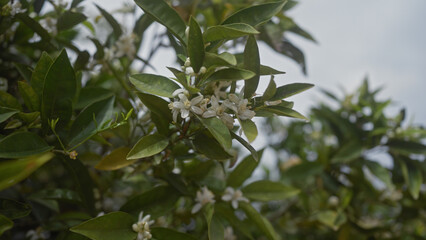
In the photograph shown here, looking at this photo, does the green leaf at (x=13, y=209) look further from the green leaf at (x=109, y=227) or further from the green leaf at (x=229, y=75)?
the green leaf at (x=229, y=75)

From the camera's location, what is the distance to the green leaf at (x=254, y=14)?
65cm

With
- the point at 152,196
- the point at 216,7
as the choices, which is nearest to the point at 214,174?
the point at 152,196

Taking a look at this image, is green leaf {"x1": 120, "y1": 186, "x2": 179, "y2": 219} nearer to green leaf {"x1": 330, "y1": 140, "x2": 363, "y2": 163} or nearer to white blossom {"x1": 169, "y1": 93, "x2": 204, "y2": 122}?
white blossom {"x1": 169, "y1": 93, "x2": 204, "y2": 122}

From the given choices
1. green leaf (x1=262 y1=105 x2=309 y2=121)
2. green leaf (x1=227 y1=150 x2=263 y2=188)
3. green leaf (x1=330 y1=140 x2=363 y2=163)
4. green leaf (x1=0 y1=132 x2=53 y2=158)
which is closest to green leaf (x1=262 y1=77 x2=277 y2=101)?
green leaf (x1=262 y1=105 x2=309 y2=121)

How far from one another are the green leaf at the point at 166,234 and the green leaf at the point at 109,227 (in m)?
0.04

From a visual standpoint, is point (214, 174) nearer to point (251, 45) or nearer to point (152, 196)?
point (152, 196)

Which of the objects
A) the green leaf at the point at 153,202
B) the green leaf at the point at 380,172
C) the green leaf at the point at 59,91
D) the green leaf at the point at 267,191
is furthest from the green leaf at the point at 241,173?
the green leaf at the point at 380,172

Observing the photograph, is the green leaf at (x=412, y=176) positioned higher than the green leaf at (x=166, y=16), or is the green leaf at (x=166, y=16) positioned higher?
the green leaf at (x=166, y=16)

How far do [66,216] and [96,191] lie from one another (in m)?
0.14

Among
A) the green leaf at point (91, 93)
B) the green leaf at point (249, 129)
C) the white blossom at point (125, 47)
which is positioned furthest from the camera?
the white blossom at point (125, 47)

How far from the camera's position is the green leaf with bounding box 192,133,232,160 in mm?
630

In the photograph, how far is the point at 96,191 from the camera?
93cm

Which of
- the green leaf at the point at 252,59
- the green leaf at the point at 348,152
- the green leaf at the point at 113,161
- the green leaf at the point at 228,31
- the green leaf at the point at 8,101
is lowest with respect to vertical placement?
the green leaf at the point at 348,152

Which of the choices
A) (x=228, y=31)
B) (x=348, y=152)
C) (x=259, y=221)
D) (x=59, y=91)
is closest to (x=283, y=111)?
(x=228, y=31)
